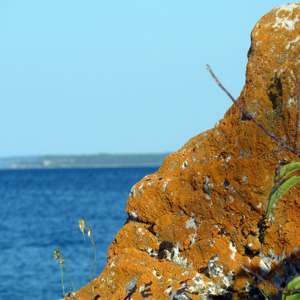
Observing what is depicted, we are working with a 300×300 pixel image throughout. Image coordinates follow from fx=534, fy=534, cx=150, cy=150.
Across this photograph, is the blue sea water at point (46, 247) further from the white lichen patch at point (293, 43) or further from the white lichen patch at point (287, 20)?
the white lichen patch at point (287, 20)

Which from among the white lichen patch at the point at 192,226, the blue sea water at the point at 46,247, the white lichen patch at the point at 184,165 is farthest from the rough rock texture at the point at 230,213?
the blue sea water at the point at 46,247

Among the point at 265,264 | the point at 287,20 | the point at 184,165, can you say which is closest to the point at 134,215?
the point at 184,165

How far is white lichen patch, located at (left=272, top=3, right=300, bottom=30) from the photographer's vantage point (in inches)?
194

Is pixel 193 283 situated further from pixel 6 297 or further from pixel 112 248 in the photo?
pixel 6 297

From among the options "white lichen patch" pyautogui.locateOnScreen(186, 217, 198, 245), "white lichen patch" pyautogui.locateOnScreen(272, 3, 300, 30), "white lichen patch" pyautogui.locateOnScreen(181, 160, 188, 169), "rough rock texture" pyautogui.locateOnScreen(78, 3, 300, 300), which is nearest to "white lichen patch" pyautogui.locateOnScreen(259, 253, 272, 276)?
"rough rock texture" pyautogui.locateOnScreen(78, 3, 300, 300)

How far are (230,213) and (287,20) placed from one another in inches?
73.9

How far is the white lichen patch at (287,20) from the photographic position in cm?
493

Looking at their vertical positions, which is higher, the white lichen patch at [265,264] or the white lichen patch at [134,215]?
the white lichen patch at [265,264]

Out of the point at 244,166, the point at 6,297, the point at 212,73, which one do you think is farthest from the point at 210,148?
the point at 6,297

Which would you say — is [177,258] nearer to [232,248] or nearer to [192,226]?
[192,226]

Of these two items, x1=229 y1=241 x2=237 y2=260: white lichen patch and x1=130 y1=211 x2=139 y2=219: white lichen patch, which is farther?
x1=130 y1=211 x2=139 y2=219: white lichen patch

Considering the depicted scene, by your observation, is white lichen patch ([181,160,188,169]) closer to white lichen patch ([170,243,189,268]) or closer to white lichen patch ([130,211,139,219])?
white lichen patch ([130,211,139,219])

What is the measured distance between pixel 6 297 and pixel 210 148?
528 inches

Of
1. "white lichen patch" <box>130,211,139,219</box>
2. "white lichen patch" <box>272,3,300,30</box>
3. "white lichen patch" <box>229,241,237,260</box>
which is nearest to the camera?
"white lichen patch" <box>229,241,237,260</box>
